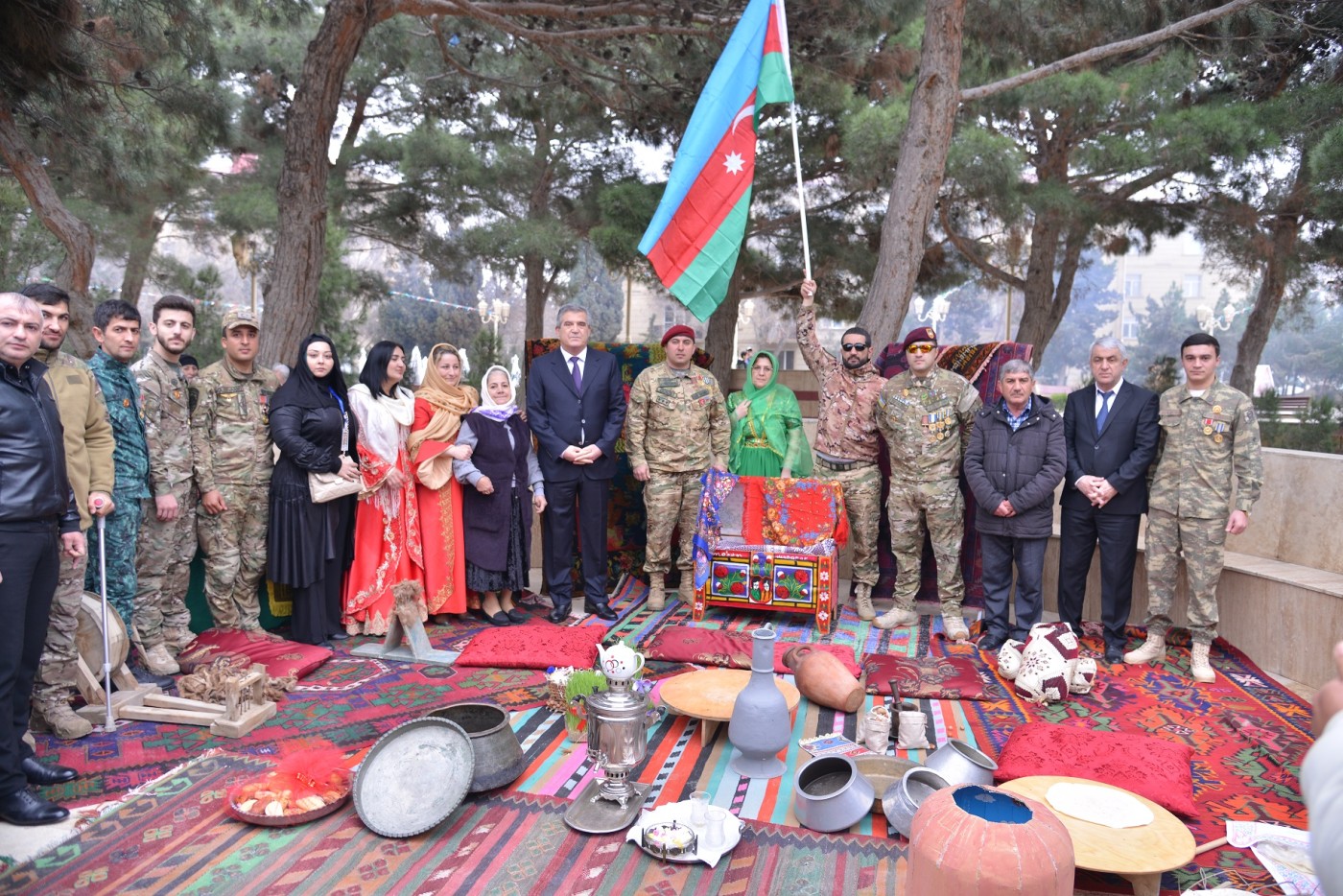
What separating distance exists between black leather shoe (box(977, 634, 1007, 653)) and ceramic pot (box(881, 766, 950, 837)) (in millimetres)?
2468

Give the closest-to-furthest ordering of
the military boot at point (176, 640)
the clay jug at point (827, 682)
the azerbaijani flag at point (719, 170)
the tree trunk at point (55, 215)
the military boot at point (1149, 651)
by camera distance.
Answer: the clay jug at point (827, 682)
the military boot at point (176, 640)
the military boot at point (1149, 651)
the azerbaijani flag at point (719, 170)
the tree trunk at point (55, 215)

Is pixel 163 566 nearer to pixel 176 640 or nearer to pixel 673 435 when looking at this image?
pixel 176 640

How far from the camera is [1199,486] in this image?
5242mm

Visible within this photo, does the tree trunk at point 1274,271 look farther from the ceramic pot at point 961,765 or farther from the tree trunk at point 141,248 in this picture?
the tree trunk at point 141,248

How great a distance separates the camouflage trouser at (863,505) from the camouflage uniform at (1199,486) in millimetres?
1689

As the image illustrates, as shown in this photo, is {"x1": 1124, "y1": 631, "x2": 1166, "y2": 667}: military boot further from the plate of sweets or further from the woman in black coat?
the woman in black coat

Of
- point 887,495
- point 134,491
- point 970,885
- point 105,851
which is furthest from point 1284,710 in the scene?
point 134,491

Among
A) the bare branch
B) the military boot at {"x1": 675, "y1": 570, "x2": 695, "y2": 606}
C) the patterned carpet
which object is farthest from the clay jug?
the bare branch

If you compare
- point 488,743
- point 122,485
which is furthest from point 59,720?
point 488,743

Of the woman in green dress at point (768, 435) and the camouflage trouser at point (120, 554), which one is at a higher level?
the woman in green dress at point (768, 435)

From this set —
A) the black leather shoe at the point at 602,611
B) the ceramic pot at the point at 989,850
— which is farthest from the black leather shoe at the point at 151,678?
the ceramic pot at the point at 989,850

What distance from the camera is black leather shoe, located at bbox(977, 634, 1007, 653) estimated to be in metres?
5.77

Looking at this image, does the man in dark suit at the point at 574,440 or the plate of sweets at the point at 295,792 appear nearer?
the plate of sweets at the point at 295,792

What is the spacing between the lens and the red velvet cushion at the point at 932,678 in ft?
16.1
